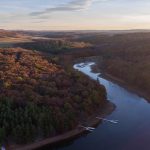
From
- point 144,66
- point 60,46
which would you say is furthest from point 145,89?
point 60,46

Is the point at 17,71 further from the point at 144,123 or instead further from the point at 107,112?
the point at 144,123

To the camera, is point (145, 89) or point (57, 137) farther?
point (145, 89)

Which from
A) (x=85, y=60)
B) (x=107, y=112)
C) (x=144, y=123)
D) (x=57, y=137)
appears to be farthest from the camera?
(x=85, y=60)

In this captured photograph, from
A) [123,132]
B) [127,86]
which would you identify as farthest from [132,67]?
[123,132]

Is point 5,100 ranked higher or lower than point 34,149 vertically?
higher

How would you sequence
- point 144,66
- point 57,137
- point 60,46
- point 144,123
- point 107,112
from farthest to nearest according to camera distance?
point 60,46 < point 144,66 < point 107,112 < point 144,123 < point 57,137
